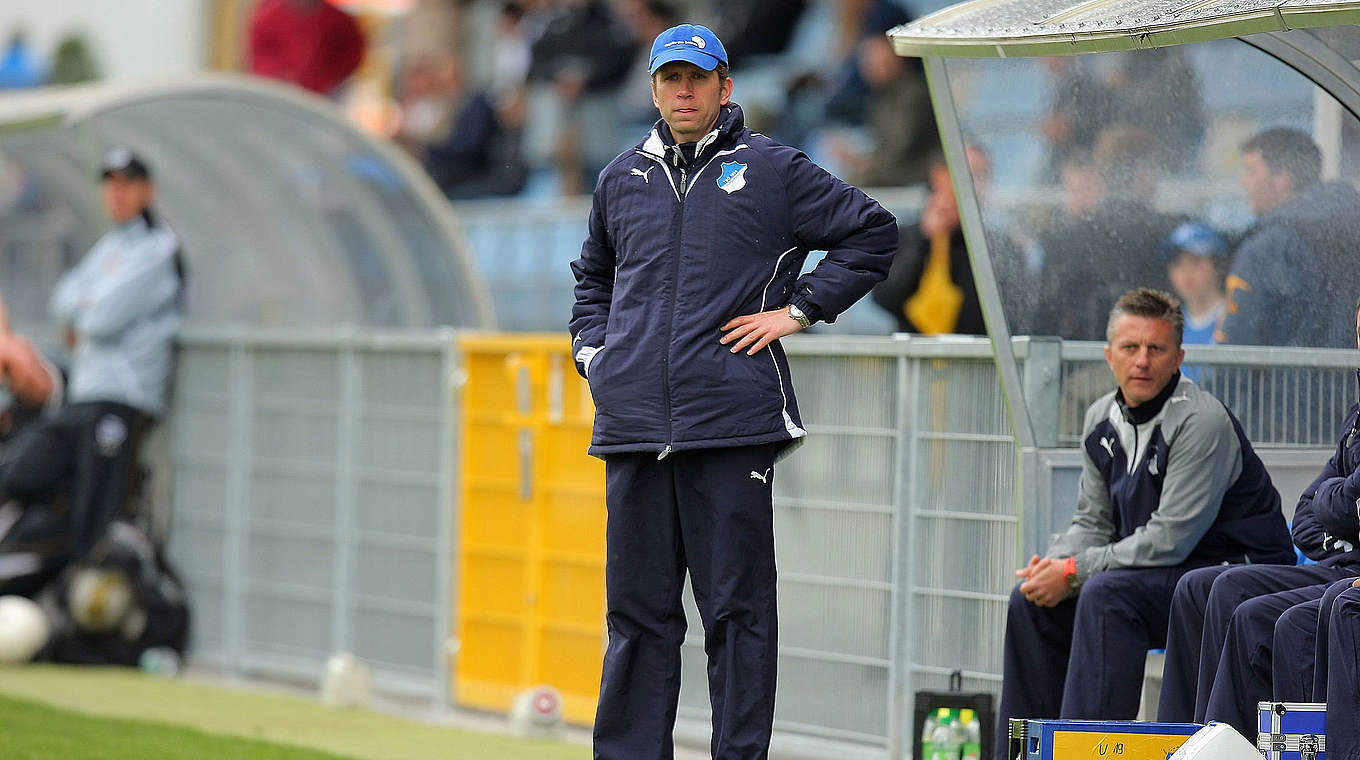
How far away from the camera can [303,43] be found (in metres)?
18.6

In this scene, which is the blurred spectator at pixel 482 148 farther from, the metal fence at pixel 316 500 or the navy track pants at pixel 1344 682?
the navy track pants at pixel 1344 682

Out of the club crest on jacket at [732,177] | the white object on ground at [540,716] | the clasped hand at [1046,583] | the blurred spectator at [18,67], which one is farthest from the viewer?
the blurred spectator at [18,67]

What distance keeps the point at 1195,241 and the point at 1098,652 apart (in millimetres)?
1531

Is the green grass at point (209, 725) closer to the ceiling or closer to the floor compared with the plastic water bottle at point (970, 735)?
closer to the floor

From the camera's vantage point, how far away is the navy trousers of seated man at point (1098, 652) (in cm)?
595

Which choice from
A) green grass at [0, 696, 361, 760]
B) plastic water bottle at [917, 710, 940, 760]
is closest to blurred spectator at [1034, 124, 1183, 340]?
plastic water bottle at [917, 710, 940, 760]

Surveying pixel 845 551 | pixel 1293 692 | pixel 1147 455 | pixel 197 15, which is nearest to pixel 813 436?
pixel 845 551

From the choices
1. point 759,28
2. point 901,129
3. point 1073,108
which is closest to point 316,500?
point 901,129

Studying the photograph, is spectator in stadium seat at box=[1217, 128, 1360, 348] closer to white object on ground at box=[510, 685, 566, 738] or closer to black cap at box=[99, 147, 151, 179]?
white object on ground at box=[510, 685, 566, 738]

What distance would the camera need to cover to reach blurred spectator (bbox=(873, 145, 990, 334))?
9.77m

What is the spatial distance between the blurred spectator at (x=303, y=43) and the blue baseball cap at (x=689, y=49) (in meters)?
13.5

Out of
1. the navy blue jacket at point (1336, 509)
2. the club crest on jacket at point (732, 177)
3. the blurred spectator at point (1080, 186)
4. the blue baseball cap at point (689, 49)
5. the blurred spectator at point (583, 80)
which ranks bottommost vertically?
the navy blue jacket at point (1336, 509)

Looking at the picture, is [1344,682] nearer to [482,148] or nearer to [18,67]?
[482,148]

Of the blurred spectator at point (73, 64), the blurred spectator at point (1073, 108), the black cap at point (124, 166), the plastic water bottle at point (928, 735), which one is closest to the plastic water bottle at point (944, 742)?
the plastic water bottle at point (928, 735)
